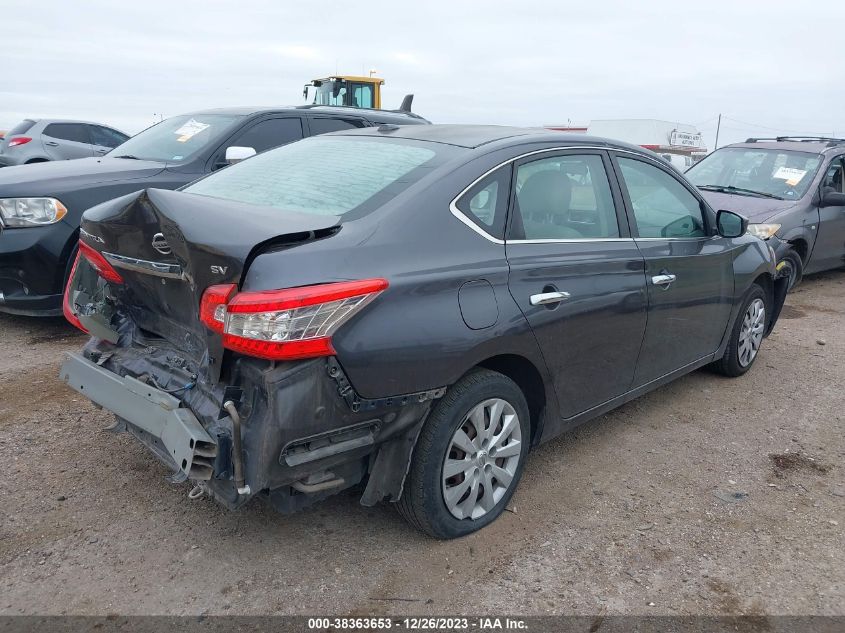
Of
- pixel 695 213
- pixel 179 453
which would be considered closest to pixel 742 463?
pixel 695 213

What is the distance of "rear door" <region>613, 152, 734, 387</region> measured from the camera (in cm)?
380

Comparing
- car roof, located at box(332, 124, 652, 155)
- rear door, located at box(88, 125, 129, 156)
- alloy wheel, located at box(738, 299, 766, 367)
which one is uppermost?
car roof, located at box(332, 124, 652, 155)

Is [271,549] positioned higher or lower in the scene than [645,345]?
lower

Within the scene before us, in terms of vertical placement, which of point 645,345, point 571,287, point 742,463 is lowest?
point 742,463

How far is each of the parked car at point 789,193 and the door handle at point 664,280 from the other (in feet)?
12.5

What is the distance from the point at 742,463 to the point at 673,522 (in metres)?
0.87

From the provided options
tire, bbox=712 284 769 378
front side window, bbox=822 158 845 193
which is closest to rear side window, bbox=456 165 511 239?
tire, bbox=712 284 769 378

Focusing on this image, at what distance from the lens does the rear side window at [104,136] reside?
15.4 metres

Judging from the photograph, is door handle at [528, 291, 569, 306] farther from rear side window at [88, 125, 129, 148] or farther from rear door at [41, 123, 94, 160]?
rear side window at [88, 125, 129, 148]

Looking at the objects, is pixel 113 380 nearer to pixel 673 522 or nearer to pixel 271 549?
pixel 271 549

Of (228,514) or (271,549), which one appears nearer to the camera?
(271,549)

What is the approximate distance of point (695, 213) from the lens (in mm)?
4324

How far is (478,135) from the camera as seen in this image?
3406 mm

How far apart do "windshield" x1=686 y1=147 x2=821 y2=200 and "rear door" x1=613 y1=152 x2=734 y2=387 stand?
3.98 meters
